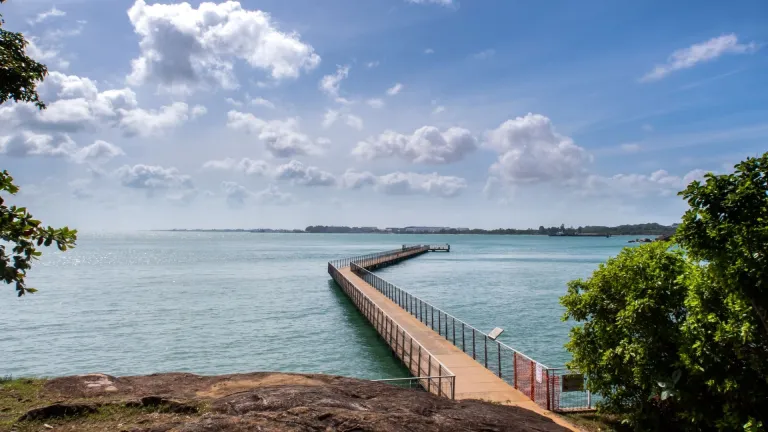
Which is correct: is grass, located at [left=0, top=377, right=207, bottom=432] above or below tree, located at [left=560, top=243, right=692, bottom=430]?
below

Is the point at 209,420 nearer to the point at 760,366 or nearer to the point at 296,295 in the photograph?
the point at 760,366

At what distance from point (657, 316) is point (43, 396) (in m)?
16.2

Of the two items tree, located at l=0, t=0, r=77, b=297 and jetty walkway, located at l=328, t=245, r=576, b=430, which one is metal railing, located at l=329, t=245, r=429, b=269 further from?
tree, located at l=0, t=0, r=77, b=297

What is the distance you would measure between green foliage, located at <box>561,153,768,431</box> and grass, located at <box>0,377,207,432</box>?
10736 mm

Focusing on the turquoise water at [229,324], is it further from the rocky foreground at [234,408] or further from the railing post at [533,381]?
the rocky foreground at [234,408]

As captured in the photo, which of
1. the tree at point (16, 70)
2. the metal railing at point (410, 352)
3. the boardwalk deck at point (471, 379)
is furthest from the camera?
the metal railing at point (410, 352)

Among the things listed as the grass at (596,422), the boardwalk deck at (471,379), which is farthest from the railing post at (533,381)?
the grass at (596,422)

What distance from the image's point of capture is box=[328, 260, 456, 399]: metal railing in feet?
66.2

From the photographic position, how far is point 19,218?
26.1 ft

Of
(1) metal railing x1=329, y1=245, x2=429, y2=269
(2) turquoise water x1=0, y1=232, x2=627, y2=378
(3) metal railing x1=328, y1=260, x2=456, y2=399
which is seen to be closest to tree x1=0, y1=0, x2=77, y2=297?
(3) metal railing x1=328, y1=260, x2=456, y2=399

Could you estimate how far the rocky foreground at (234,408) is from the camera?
11945 millimetres

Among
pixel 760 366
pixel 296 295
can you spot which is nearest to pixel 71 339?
pixel 296 295

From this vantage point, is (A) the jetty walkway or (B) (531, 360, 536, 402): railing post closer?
(A) the jetty walkway

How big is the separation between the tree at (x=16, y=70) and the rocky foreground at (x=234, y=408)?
6832 millimetres
